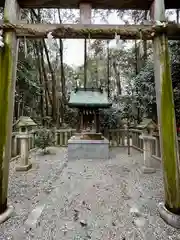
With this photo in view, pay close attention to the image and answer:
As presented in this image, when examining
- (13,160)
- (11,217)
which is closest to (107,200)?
(11,217)

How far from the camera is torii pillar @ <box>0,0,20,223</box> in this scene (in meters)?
2.05

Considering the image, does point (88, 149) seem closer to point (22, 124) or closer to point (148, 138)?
point (148, 138)

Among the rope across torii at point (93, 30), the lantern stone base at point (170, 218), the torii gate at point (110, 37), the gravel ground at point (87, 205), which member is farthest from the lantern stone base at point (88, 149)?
the rope across torii at point (93, 30)

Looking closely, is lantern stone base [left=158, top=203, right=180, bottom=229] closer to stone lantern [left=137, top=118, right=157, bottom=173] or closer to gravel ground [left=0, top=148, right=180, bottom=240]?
gravel ground [left=0, top=148, right=180, bottom=240]

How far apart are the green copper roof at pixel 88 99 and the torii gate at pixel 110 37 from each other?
A: 14.0 ft

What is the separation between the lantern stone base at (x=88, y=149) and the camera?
6.29 metres

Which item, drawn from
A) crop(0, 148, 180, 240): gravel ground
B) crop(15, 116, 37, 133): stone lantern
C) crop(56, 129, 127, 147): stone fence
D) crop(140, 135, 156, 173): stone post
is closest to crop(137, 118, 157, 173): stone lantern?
crop(140, 135, 156, 173): stone post

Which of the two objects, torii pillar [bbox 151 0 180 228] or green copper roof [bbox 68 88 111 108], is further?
green copper roof [bbox 68 88 111 108]

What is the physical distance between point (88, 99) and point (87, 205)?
494cm

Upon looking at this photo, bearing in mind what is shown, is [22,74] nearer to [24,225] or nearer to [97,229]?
[24,225]

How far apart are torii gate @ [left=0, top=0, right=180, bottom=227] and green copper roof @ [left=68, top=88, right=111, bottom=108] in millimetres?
4265

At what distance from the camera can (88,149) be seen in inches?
250

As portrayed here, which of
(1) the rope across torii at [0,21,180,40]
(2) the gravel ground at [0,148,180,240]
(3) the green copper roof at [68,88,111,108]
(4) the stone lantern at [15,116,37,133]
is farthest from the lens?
(3) the green copper roof at [68,88,111,108]

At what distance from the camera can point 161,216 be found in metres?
2.20
